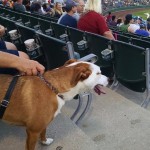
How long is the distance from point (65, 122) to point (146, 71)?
1096 millimetres

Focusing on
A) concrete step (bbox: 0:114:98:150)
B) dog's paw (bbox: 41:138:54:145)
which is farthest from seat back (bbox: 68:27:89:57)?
dog's paw (bbox: 41:138:54:145)

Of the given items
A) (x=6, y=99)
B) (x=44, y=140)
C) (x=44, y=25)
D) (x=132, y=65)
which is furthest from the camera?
(x=44, y=25)

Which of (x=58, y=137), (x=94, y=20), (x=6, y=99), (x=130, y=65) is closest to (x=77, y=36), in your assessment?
(x=94, y=20)

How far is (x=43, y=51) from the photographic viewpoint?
361 cm

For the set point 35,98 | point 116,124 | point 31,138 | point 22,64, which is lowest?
point 116,124

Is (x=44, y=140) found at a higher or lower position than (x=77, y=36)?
lower

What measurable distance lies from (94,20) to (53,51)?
179 centimetres

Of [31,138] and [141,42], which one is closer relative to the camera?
[31,138]

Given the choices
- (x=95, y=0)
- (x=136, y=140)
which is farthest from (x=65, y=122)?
(x=95, y=0)

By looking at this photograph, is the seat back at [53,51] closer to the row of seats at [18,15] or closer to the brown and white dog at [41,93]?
the brown and white dog at [41,93]

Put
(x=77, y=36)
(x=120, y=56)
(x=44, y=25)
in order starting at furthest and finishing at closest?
1. (x=44, y=25)
2. (x=77, y=36)
3. (x=120, y=56)

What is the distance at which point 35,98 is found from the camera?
2398 mm

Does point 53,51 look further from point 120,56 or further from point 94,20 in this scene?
point 94,20

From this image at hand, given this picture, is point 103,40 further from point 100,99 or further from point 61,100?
point 61,100
